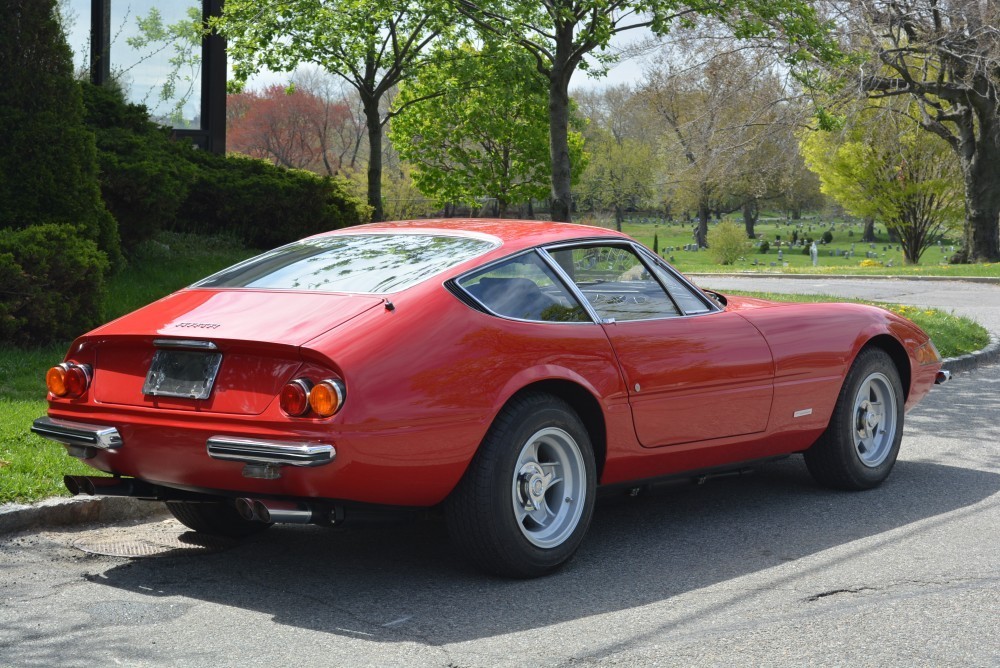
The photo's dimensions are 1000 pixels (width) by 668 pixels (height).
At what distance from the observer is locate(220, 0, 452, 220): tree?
16.7 metres

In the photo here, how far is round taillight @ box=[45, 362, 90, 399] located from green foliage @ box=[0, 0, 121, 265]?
17.9ft

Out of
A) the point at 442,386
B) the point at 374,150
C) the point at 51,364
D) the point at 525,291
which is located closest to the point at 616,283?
the point at 525,291

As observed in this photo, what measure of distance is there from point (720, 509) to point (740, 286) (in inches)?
732

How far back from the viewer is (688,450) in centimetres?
548

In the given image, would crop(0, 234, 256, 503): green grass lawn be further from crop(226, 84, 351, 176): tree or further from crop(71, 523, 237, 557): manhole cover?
crop(226, 84, 351, 176): tree

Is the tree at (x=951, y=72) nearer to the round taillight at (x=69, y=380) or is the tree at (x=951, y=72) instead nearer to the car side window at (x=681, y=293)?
the car side window at (x=681, y=293)

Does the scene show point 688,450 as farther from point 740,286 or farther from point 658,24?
point 740,286

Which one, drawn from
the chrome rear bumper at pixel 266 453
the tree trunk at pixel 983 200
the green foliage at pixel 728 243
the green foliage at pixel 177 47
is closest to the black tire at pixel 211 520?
the chrome rear bumper at pixel 266 453

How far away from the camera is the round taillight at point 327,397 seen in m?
4.18

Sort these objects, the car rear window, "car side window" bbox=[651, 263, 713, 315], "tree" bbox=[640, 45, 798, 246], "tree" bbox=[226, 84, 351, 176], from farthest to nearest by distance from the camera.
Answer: "tree" bbox=[226, 84, 351, 176] < "tree" bbox=[640, 45, 798, 246] < "car side window" bbox=[651, 263, 713, 315] < the car rear window

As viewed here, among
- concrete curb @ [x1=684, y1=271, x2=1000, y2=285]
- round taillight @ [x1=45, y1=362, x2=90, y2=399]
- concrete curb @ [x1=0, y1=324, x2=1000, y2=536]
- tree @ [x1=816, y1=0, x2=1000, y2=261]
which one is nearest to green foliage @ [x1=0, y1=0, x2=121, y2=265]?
concrete curb @ [x1=0, y1=324, x2=1000, y2=536]

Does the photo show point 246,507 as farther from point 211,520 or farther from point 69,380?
point 211,520

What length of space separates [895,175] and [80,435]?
37.4 meters

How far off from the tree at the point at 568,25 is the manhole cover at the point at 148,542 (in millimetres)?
9496
